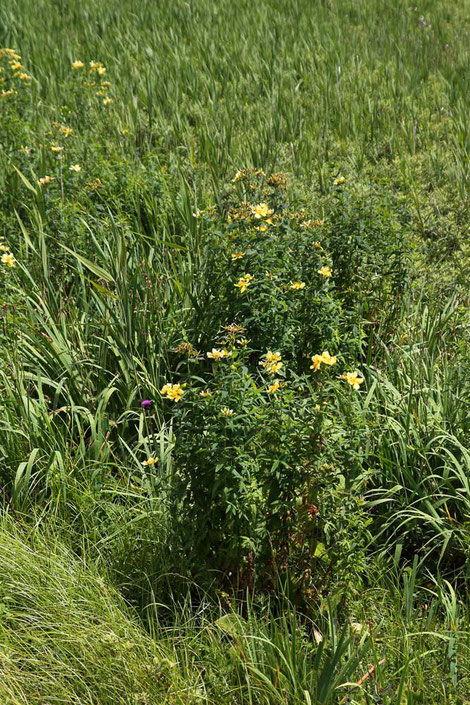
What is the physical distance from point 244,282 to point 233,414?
0.69m

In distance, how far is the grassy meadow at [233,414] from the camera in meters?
1.88

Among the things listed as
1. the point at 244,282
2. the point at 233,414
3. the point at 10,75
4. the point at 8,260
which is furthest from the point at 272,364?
the point at 10,75

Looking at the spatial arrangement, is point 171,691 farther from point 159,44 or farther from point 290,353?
point 159,44

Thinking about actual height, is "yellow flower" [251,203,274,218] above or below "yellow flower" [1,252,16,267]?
above

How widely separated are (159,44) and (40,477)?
4416 mm

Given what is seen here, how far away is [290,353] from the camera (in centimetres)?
275

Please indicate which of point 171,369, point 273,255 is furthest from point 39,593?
point 273,255

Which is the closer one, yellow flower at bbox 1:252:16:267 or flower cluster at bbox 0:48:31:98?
yellow flower at bbox 1:252:16:267

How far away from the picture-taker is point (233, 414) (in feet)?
6.36

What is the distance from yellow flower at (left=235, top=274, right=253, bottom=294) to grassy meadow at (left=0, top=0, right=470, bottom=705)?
0.10 feet

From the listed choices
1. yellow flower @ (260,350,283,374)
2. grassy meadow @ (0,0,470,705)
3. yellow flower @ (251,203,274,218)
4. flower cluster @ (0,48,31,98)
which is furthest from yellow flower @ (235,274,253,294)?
flower cluster @ (0,48,31,98)

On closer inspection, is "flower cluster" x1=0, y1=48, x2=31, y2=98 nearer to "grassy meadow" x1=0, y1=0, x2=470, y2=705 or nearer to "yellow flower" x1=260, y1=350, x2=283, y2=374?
"grassy meadow" x1=0, y1=0, x2=470, y2=705

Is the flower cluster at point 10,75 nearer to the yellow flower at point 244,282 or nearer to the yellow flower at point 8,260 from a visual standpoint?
the yellow flower at point 8,260

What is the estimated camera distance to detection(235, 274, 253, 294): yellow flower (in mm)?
2461
